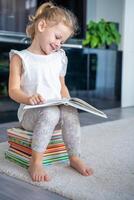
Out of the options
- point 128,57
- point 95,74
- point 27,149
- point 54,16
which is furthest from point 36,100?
point 128,57

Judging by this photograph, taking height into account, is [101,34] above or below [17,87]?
above

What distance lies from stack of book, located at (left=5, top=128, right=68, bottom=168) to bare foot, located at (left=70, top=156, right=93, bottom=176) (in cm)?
9

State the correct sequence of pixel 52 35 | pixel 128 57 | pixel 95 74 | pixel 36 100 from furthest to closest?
pixel 128 57 < pixel 95 74 < pixel 52 35 < pixel 36 100

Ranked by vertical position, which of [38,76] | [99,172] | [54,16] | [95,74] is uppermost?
[54,16]

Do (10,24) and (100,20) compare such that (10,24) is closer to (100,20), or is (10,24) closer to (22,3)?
(22,3)

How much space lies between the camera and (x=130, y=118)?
104 inches

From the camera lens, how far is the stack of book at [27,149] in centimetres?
134

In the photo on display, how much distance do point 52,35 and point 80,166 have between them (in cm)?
49

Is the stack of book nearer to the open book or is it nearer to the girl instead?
the girl

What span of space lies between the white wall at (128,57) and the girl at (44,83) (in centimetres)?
195

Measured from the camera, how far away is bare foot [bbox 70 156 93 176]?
50.1 inches

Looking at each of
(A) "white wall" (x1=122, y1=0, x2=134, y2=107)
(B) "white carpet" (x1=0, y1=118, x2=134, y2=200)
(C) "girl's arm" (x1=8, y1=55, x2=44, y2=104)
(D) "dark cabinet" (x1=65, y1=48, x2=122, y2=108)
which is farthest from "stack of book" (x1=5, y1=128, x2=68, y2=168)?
(A) "white wall" (x1=122, y1=0, x2=134, y2=107)

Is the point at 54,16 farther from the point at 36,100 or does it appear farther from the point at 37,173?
the point at 37,173

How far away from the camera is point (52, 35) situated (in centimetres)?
133
